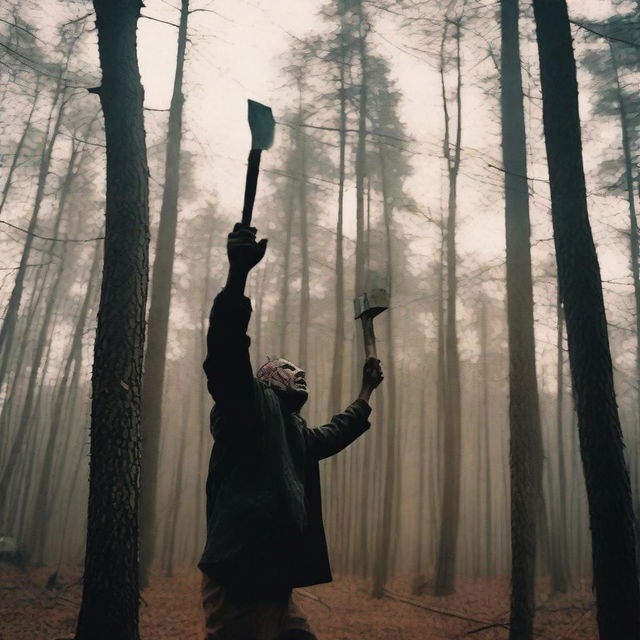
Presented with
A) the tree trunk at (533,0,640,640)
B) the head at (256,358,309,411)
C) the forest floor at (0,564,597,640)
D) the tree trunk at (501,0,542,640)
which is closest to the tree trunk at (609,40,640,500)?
the tree trunk at (501,0,542,640)

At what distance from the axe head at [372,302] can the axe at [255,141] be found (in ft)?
3.94

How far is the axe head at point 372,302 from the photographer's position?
2867 mm

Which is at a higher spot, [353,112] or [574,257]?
A: [353,112]

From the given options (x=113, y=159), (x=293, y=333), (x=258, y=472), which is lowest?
(x=258, y=472)

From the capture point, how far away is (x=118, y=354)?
4781 mm

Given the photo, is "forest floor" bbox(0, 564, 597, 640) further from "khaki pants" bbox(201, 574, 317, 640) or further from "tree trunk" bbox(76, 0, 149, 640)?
"khaki pants" bbox(201, 574, 317, 640)

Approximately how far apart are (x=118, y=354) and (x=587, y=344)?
4.50 meters

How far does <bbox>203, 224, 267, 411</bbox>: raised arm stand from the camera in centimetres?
175

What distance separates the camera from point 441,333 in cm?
1638

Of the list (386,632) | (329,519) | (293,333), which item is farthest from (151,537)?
(293,333)

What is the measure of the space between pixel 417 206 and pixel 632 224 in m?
6.72

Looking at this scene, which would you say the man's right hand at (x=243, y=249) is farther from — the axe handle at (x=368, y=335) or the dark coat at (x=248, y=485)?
the axe handle at (x=368, y=335)

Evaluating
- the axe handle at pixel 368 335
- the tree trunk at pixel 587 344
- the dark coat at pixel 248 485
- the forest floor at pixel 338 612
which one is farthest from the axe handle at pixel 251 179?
the forest floor at pixel 338 612

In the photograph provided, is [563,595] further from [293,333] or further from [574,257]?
[293,333]
